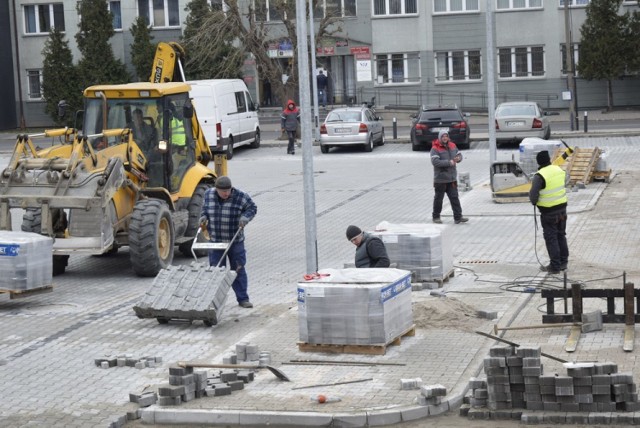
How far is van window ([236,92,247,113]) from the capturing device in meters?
41.2

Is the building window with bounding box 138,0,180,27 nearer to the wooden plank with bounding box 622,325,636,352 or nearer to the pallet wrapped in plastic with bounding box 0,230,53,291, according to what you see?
the pallet wrapped in plastic with bounding box 0,230,53,291

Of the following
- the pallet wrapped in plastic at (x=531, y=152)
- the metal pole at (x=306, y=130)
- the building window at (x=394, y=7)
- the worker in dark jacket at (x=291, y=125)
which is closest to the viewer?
the metal pole at (x=306, y=130)

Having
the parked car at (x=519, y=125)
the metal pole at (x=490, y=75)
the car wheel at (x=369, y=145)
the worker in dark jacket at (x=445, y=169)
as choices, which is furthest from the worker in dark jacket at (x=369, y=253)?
the car wheel at (x=369, y=145)

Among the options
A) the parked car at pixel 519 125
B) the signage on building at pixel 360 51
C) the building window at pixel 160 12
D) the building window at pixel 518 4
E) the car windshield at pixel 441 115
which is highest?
the building window at pixel 160 12

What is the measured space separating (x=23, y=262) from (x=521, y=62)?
141 feet

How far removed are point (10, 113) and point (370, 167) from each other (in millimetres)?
30280

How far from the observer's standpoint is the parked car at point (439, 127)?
3870cm

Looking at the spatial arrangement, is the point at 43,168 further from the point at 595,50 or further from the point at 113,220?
the point at 595,50

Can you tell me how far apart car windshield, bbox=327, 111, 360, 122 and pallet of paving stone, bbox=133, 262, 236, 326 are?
25.2 meters

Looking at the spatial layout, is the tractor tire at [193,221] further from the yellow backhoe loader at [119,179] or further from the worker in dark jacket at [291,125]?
the worker in dark jacket at [291,125]

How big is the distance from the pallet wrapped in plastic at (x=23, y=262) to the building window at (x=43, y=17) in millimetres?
44987

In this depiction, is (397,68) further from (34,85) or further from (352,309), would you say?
(352,309)

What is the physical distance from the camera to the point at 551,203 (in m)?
17.2

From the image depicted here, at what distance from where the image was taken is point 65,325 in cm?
1516
